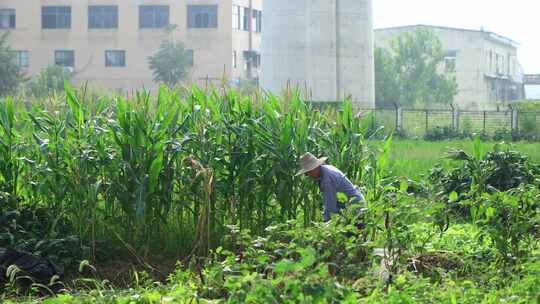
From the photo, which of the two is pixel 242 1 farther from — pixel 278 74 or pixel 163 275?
pixel 163 275

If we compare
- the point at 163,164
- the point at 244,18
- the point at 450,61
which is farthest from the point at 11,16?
the point at 163,164

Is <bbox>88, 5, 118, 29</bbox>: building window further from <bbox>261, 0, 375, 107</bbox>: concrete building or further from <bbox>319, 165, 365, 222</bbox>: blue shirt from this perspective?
<bbox>319, 165, 365, 222</bbox>: blue shirt

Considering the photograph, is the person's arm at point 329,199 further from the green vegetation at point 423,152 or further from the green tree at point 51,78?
the green tree at point 51,78

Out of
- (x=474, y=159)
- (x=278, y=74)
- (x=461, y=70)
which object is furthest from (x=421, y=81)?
(x=474, y=159)

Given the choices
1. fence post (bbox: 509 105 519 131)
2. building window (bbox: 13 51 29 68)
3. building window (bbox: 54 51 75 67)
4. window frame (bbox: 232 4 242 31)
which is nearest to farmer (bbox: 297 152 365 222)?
fence post (bbox: 509 105 519 131)

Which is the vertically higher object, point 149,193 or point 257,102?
point 257,102

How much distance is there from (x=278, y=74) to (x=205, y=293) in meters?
30.7

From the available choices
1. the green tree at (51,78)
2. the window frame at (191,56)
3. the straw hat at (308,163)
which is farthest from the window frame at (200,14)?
the straw hat at (308,163)

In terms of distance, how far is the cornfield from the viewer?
11086mm

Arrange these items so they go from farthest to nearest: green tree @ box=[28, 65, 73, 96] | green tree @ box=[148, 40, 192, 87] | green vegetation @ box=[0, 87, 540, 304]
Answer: green tree @ box=[148, 40, 192, 87] < green tree @ box=[28, 65, 73, 96] < green vegetation @ box=[0, 87, 540, 304]

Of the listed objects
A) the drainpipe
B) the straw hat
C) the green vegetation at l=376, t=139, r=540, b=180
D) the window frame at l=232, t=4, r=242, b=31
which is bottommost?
the green vegetation at l=376, t=139, r=540, b=180

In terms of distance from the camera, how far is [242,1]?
3268 inches

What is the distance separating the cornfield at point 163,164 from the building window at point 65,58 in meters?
68.5

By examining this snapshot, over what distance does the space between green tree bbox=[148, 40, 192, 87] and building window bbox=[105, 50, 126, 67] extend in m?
A: 5.62
